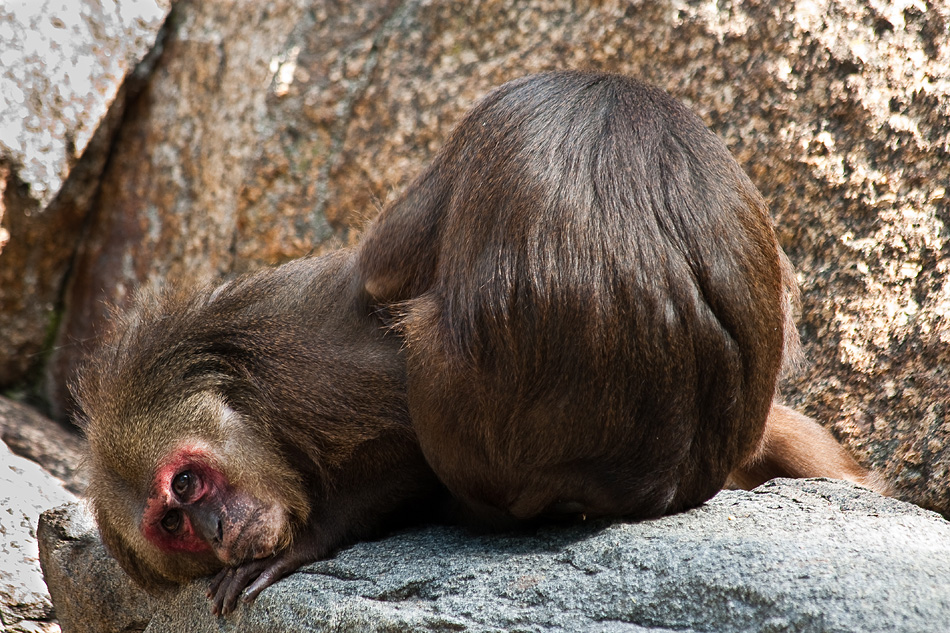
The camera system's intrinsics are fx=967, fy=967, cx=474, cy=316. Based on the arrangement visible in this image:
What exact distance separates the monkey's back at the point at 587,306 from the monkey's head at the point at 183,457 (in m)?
0.66

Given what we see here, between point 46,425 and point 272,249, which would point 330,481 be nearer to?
point 272,249

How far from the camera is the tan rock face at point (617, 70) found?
412 cm

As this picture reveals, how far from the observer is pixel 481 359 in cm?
282

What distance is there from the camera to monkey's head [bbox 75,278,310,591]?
10.7 ft

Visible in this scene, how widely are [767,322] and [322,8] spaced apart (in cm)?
399

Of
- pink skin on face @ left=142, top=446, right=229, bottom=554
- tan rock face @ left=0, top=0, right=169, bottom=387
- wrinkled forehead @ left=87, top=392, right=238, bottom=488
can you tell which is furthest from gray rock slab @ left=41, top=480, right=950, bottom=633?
tan rock face @ left=0, top=0, right=169, bottom=387

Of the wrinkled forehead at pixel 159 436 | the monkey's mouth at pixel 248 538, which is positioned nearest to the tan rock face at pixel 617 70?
the wrinkled forehead at pixel 159 436

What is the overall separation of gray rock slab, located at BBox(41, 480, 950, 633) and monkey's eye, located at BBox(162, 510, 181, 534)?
0.25 m

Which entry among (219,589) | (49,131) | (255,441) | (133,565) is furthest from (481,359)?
(49,131)

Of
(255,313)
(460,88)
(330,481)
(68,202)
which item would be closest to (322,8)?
(460,88)

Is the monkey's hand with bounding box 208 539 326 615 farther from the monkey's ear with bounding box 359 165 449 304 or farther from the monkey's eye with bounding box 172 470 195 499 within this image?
the monkey's ear with bounding box 359 165 449 304

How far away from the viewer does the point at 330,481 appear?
3.40 meters

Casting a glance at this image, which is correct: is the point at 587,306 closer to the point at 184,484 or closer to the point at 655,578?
the point at 655,578

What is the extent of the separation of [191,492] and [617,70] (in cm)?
299
